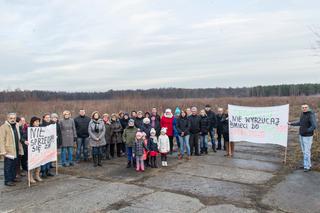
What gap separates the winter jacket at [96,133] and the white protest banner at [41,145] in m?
1.26

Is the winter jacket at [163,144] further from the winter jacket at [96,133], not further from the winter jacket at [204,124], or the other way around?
the winter jacket at [204,124]

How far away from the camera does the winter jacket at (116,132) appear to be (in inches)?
454

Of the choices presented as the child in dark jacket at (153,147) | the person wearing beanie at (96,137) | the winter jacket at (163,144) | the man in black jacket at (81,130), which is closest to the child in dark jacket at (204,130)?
the winter jacket at (163,144)

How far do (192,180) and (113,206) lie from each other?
8.90 ft

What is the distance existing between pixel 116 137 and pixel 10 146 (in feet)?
13.1

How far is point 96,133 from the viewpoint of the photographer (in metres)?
10.6

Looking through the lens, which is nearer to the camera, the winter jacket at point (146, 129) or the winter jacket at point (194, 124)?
the winter jacket at point (146, 129)

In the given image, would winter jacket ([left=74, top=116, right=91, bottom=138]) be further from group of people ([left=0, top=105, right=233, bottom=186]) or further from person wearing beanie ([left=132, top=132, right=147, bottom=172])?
A: person wearing beanie ([left=132, top=132, right=147, bottom=172])

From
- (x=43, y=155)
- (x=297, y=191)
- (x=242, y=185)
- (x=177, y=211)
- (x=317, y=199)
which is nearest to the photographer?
(x=177, y=211)

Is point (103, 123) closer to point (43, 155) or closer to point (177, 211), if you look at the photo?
point (43, 155)

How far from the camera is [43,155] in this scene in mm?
9078

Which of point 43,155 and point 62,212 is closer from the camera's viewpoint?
point 62,212

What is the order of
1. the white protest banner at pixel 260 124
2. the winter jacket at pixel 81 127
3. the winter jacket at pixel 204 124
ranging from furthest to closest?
the winter jacket at pixel 204 124, the winter jacket at pixel 81 127, the white protest banner at pixel 260 124

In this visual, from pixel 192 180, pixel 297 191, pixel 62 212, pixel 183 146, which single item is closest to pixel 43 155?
pixel 62 212
